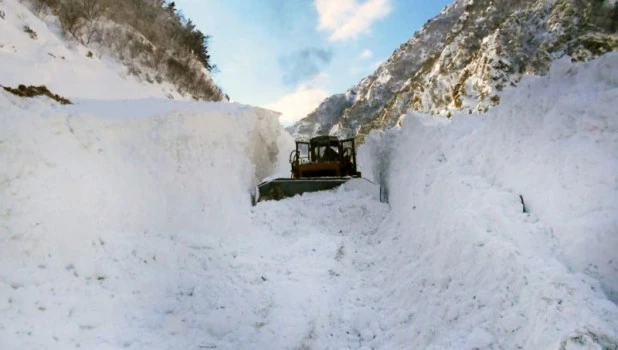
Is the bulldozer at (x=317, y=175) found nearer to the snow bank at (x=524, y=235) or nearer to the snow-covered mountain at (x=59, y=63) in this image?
the snow bank at (x=524, y=235)

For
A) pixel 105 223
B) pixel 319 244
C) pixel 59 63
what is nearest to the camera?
pixel 105 223

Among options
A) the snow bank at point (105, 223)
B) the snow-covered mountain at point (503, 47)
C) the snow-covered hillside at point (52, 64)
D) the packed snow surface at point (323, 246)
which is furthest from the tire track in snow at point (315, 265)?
the snow-covered mountain at point (503, 47)

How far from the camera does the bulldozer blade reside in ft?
45.0

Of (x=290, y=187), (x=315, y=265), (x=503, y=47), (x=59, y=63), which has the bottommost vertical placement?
(x=315, y=265)

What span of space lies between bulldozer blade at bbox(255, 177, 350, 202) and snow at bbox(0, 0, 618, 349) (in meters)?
3.05

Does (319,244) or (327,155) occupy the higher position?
(327,155)

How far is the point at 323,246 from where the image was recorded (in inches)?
372

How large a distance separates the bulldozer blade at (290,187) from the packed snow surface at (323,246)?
3296 mm

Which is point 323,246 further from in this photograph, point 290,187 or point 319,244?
point 290,187

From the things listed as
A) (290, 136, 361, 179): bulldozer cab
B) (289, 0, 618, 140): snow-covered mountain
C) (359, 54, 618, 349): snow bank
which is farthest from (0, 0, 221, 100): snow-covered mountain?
(289, 0, 618, 140): snow-covered mountain

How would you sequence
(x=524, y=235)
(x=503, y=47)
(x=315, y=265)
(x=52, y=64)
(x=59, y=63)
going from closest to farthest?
(x=524, y=235), (x=315, y=265), (x=52, y=64), (x=59, y=63), (x=503, y=47)

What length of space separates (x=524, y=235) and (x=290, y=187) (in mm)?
9267

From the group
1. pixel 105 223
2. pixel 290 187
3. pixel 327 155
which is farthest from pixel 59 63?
pixel 327 155

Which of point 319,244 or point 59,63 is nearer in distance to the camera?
point 319,244
